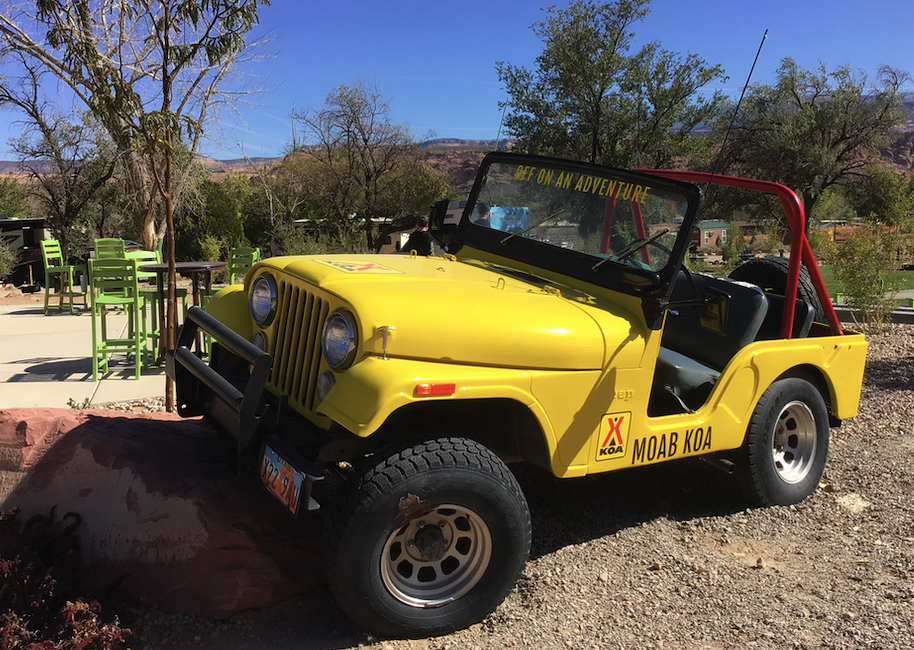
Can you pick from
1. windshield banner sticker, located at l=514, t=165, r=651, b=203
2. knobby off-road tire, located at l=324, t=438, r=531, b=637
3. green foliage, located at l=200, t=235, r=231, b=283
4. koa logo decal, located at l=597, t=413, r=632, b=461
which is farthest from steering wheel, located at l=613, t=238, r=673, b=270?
green foliage, located at l=200, t=235, r=231, b=283

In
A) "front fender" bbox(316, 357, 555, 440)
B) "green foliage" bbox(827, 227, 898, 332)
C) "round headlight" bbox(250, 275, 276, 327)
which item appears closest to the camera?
"front fender" bbox(316, 357, 555, 440)

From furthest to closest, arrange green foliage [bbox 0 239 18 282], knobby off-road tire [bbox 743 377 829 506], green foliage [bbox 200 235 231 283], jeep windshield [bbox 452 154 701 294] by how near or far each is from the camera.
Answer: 1. green foliage [bbox 200 235 231 283]
2. green foliage [bbox 0 239 18 282]
3. knobby off-road tire [bbox 743 377 829 506]
4. jeep windshield [bbox 452 154 701 294]

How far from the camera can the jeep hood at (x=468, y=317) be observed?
2.61 m

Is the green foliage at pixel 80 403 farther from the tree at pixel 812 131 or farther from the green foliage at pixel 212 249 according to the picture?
the tree at pixel 812 131

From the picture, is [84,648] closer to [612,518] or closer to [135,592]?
[135,592]

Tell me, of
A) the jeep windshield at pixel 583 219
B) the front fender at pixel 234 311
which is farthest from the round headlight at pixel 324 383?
the jeep windshield at pixel 583 219

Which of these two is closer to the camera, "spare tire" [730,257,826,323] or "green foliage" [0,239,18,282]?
"spare tire" [730,257,826,323]

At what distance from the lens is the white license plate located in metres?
2.45

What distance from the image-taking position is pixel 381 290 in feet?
9.11

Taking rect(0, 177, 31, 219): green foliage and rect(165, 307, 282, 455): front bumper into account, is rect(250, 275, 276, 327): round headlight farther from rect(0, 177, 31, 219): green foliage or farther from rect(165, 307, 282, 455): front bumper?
rect(0, 177, 31, 219): green foliage

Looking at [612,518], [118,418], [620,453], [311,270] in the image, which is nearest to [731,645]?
[620,453]

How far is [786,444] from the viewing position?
4145 millimetres

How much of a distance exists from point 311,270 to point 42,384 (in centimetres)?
475

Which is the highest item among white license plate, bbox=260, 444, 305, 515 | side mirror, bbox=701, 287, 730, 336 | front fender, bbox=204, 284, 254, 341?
side mirror, bbox=701, 287, 730, 336
